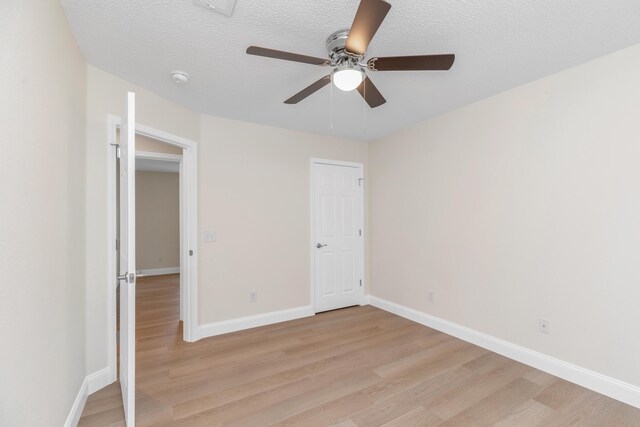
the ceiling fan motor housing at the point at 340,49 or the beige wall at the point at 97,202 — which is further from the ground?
the ceiling fan motor housing at the point at 340,49

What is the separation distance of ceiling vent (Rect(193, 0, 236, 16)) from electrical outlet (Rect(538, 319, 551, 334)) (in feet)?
10.9

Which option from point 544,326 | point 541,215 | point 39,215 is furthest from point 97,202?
point 544,326

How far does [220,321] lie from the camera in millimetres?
3312

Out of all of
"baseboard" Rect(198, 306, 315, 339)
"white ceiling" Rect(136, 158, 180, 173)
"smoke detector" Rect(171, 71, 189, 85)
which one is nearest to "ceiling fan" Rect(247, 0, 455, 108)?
"smoke detector" Rect(171, 71, 189, 85)

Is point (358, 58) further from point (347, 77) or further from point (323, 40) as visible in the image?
point (323, 40)

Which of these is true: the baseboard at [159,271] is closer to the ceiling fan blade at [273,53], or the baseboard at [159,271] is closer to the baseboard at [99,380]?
the baseboard at [99,380]

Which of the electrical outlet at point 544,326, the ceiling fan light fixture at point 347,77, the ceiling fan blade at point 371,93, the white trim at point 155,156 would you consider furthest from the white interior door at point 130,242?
the electrical outlet at point 544,326

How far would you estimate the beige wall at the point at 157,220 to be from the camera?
6.67 metres

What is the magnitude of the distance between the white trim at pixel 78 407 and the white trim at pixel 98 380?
0.16 ft

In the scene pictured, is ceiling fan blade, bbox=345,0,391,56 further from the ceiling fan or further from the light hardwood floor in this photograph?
the light hardwood floor

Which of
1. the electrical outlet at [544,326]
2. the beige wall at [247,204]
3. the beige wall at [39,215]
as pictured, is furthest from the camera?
the beige wall at [247,204]

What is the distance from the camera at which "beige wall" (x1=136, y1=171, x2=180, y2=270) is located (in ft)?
21.9

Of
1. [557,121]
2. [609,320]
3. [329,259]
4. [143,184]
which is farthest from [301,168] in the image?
[143,184]

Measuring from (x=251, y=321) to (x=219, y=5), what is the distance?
10.3 ft
